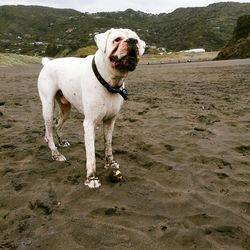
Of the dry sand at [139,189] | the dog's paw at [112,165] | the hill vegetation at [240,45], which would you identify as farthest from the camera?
the hill vegetation at [240,45]

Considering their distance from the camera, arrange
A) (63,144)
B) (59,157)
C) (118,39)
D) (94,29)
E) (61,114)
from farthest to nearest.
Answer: (94,29), (63,144), (61,114), (59,157), (118,39)

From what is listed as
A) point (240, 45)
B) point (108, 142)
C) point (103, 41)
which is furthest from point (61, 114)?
point (240, 45)

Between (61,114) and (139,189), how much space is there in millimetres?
2348

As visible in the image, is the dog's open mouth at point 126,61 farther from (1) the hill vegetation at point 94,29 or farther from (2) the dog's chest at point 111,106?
(1) the hill vegetation at point 94,29

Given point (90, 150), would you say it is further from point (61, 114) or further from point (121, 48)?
point (61, 114)

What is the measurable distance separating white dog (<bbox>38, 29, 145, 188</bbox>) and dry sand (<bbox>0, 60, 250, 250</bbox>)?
19.7 inches

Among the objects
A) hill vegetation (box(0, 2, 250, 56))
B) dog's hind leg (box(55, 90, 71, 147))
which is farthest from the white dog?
hill vegetation (box(0, 2, 250, 56))

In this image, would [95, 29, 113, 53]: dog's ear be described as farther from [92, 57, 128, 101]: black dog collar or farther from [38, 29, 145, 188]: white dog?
[92, 57, 128, 101]: black dog collar

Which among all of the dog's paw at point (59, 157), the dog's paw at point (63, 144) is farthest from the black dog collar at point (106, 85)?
the dog's paw at point (63, 144)

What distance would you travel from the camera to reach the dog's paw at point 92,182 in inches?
205

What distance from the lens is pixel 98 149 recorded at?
6.96 metres

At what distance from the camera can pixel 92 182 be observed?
5238 millimetres

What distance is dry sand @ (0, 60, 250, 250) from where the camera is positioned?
4016 mm

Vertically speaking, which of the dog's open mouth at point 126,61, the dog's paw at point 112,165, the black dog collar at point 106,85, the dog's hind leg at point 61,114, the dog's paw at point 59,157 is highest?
the dog's open mouth at point 126,61
